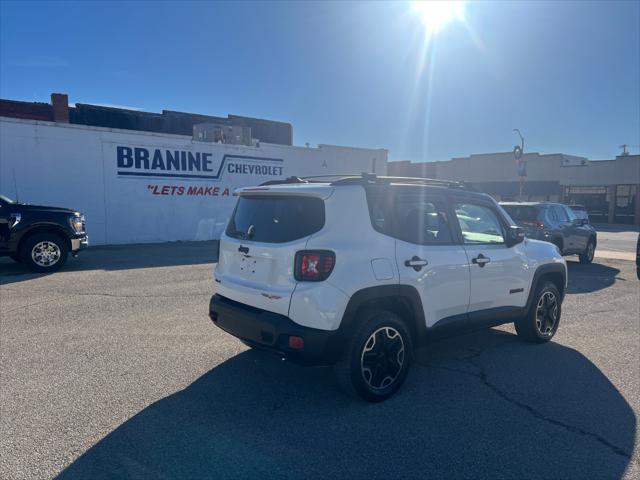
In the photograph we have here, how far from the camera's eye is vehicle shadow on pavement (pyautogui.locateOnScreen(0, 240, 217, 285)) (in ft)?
31.3

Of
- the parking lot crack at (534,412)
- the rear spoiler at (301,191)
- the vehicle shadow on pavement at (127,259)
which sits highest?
the rear spoiler at (301,191)

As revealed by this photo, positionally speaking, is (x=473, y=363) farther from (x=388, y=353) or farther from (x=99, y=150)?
(x=99, y=150)

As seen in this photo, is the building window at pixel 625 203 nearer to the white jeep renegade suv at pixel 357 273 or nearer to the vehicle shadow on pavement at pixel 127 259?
the vehicle shadow on pavement at pixel 127 259

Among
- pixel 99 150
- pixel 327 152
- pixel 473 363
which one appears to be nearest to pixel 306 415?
pixel 473 363

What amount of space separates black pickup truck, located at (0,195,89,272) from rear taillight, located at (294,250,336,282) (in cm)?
801

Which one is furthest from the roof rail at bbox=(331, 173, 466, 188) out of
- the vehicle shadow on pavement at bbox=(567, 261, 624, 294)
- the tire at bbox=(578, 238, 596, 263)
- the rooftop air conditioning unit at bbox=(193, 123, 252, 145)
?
the rooftop air conditioning unit at bbox=(193, 123, 252, 145)

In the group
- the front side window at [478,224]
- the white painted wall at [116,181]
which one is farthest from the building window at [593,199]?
the front side window at [478,224]

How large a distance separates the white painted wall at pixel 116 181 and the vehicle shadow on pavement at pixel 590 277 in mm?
11959

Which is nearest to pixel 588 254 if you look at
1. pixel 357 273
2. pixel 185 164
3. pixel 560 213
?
pixel 560 213

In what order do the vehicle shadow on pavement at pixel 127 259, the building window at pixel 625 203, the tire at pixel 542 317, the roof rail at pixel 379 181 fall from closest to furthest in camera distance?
the roof rail at pixel 379 181, the tire at pixel 542 317, the vehicle shadow on pavement at pixel 127 259, the building window at pixel 625 203

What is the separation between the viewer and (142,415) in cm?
344

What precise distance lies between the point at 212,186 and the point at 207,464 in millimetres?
15276

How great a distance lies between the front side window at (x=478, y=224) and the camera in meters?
4.58

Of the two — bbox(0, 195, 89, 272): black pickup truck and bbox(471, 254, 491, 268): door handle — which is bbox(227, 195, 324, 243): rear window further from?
bbox(0, 195, 89, 272): black pickup truck
